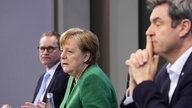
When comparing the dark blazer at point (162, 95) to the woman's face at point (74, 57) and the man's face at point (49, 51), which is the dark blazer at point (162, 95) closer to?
the woman's face at point (74, 57)

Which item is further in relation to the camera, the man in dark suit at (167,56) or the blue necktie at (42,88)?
the blue necktie at (42,88)

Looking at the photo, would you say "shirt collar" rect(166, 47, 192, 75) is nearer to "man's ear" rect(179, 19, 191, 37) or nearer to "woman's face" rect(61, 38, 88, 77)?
"man's ear" rect(179, 19, 191, 37)

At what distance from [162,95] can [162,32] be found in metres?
0.24

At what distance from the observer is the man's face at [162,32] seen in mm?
1646

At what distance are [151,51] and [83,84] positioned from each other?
0.77 m

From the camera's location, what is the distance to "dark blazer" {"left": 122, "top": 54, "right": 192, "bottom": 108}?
1525mm

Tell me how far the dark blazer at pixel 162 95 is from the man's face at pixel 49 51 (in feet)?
6.68

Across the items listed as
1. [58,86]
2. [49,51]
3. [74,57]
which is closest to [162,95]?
[74,57]

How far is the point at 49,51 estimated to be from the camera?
11.9ft

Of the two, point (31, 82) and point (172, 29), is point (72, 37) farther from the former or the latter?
point (31, 82)

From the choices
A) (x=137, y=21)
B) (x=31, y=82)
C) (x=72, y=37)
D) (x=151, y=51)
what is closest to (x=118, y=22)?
(x=137, y=21)

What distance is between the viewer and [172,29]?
1646 mm

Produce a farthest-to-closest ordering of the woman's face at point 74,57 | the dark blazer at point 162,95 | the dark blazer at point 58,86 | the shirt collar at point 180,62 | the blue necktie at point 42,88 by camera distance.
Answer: the blue necktie at point 42,88 < the dark blazer at point 58,86 < the woman's face at point 74,57 < the shirt collar at point 180,62 < the dark blazer at point 162,95

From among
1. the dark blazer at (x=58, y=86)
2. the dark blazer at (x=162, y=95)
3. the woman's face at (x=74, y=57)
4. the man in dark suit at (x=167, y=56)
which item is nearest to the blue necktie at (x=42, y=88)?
the dark blazer at (x=58, y=86)
